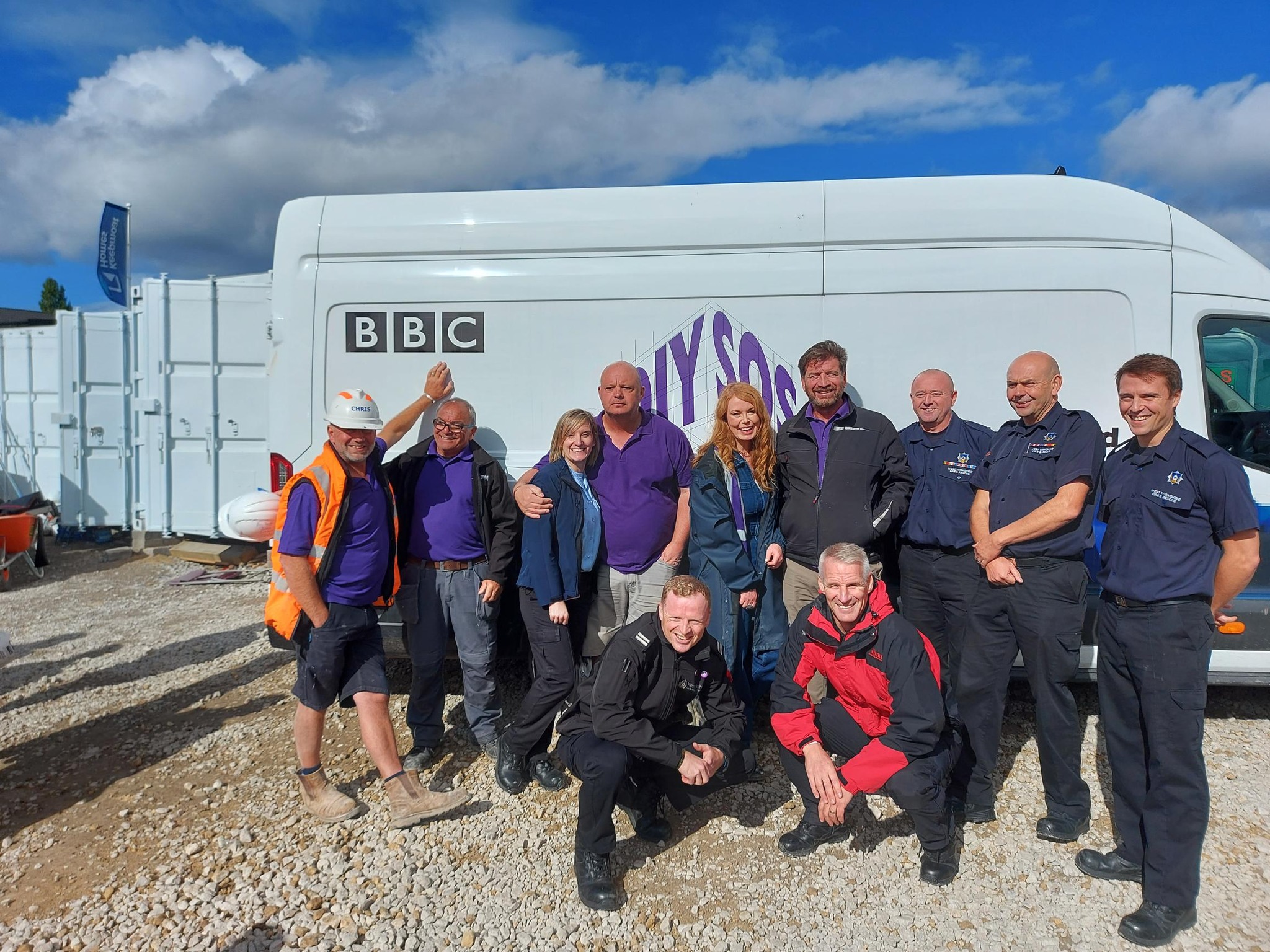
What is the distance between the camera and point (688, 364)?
367 cm

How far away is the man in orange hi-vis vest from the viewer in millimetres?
2836

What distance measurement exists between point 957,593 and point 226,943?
2999mm

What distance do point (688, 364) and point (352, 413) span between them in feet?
5.39

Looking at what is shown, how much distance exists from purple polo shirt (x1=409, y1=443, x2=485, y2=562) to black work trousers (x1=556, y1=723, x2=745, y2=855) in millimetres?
1033

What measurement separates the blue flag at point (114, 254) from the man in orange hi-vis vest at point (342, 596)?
8.96 meters

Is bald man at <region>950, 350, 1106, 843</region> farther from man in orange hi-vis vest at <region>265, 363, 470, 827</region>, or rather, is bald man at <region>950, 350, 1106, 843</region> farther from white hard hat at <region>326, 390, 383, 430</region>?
white hard hat at <region>326, 390, 383, 430</region>

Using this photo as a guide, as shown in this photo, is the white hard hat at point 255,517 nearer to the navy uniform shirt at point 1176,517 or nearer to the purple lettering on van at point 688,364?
the purple lettering on van at point 688,364

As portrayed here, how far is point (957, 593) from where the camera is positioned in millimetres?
3066

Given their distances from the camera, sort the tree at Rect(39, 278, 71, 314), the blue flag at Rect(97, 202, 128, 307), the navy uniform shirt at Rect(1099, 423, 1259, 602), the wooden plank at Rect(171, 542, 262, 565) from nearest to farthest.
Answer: the navy uniform shirt at Rect(1099, 423, 1259, 602) < the wooden plank at Rect(171, 542, 262, 565) < the blue flag at Rect(97, 202, 128, 307) < the tree at Rect(39, 278, 71, 314)

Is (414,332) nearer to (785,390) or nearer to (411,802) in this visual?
(785,390)

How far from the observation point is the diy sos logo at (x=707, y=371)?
364 cm

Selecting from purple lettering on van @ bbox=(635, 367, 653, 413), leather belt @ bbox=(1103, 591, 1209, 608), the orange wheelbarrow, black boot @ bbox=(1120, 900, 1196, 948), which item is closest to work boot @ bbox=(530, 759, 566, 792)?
purple lettering on van @ bbox=(635, 367, 653, 413)

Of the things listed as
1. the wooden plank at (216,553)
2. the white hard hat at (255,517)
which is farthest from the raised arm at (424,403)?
the wooden plank at (216,553)

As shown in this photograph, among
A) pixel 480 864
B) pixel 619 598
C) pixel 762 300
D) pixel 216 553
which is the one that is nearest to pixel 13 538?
pixel 216 553
